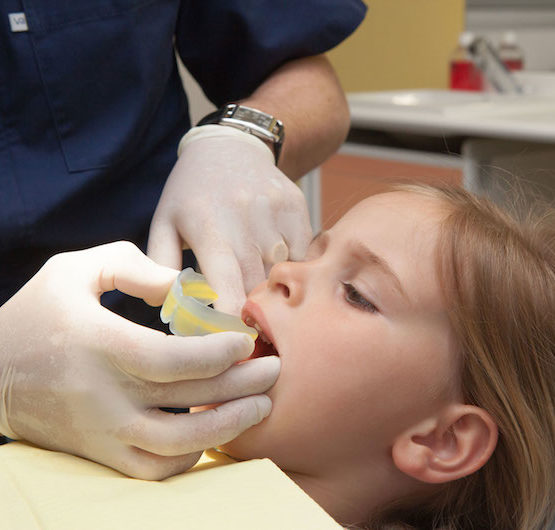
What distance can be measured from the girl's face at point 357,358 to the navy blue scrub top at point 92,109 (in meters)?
0.37

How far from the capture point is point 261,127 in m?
1.31

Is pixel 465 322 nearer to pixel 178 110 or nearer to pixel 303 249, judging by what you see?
pixel 303 249

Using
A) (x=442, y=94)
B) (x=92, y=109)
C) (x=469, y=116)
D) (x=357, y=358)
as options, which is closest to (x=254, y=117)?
(x=92, y=109)

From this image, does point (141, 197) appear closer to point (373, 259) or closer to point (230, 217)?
point (230, 217)

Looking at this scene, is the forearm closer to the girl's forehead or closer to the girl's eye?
the girl's forehead

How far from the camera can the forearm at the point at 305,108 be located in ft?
4.59

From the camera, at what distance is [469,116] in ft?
8.94

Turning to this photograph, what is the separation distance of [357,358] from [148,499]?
305 mm

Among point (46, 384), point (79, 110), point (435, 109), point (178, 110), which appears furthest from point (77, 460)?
point (435, 109)

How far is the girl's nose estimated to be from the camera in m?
1.04

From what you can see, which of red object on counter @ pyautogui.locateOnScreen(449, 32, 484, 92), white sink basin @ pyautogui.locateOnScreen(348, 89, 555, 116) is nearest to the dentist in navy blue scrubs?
white sink basin @ pyautogui.locateOnScreen(348, 89, 555, 116)

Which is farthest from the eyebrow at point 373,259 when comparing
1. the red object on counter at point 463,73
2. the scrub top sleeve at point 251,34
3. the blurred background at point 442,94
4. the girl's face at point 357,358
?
the red object on counter at point 463,73

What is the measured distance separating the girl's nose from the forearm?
0.37m

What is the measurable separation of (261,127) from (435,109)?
1.58 m
